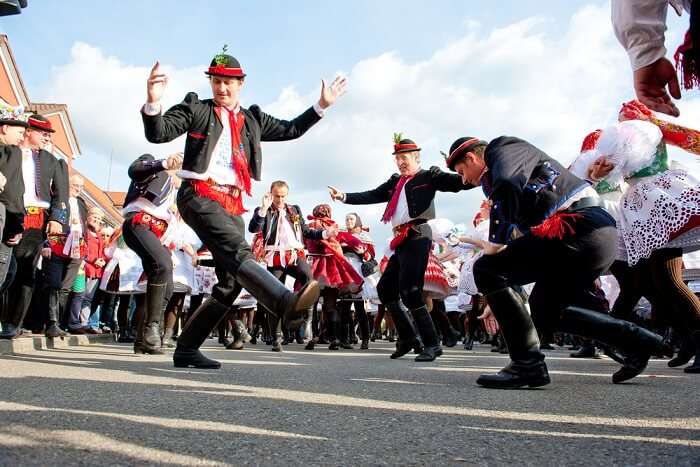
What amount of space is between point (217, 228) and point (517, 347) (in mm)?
1992

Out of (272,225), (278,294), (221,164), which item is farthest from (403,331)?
(278,294)

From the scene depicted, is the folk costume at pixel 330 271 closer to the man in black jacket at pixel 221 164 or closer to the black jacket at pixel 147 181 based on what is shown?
the black jacket at pixel 147 181

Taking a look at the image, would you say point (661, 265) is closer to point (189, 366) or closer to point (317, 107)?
point (317, 107)

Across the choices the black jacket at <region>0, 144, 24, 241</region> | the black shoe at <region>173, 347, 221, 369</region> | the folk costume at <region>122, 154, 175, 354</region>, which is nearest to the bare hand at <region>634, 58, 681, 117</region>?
the black shoe at <region>173, 347, 221, 369</region>

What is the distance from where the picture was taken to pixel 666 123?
4883 millimetres

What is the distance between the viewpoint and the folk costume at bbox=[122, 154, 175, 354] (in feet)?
20.4

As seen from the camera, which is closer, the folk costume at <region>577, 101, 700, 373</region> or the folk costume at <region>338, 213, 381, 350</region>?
the folk costume at <region>577, 101, 700, 373</region>

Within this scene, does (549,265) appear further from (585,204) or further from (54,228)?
(54,228)

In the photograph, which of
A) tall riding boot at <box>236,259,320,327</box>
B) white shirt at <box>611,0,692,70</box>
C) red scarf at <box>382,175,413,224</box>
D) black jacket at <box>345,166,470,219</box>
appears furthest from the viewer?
red scarf at <box>382,175,413,224</box>

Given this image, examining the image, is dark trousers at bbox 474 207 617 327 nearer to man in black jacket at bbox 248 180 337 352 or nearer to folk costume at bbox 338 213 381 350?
man in black jacket at bbox 248 180 337 352

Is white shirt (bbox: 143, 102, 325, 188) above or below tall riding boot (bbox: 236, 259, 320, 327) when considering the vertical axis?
above

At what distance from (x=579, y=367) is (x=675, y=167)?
6.32 ft

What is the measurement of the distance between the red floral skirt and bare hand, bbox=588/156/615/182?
5509mm

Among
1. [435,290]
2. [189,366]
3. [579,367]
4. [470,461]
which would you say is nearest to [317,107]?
[189,366]
